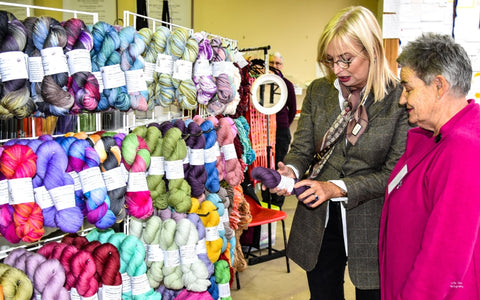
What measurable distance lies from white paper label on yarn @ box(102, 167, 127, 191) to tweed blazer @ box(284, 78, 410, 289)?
708 millimetres

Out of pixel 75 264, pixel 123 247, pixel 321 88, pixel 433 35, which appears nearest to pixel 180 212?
pixel 123 247

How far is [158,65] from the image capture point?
160 cm

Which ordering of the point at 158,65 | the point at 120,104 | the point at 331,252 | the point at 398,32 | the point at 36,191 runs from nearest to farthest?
the point at 36,191
the point at 120,104
the point at 158,65
the point at 331,252
the point at 398,32

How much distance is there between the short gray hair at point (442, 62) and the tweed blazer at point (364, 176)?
0.35 m

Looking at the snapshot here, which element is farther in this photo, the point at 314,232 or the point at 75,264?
the point at 314,232

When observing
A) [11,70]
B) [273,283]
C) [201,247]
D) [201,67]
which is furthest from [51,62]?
[273,283]

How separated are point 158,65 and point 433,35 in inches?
33.4

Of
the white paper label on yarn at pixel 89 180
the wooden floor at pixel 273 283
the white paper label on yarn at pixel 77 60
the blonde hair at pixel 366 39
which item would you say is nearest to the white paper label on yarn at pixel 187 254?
the white paper label on yarn at pixel 89 180

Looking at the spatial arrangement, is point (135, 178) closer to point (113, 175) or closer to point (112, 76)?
point (113, 175)

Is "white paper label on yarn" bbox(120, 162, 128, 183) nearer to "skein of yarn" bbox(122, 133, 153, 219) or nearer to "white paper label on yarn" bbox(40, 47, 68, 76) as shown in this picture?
"skein of yarn" bbox(122, 133, 153, 219)

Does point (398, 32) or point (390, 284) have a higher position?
point (398, 32)

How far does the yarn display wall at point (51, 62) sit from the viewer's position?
4.02ft

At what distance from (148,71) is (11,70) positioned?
0.49m

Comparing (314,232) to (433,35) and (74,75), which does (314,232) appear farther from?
(74,75)
